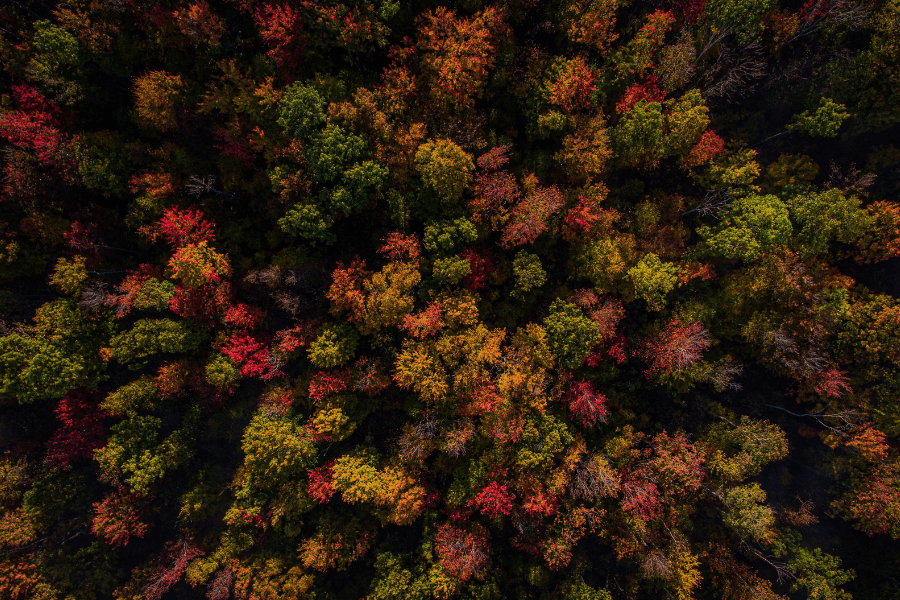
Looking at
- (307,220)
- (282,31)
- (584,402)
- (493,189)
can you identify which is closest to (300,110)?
(282,31)

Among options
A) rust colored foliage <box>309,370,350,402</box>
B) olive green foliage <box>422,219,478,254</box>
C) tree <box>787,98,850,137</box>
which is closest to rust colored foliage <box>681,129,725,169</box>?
tree <box>787,98,850,137</box>

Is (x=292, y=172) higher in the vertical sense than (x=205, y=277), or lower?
higher

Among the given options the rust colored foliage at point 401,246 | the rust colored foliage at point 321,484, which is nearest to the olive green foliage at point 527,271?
the rust colored foliage at point 401,246

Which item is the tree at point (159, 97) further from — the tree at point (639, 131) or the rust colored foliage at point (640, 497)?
the rust colored foliage at point (640, 497)

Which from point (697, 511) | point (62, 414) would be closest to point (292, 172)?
point (62, 414)

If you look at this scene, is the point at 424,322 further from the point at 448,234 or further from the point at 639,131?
the point at 639,131

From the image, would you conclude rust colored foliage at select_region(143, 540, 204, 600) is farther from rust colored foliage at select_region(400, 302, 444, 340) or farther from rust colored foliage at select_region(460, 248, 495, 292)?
rust colored foliage at select_region(460, 248, 495, 292)

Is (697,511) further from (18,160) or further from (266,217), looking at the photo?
(18,160)
